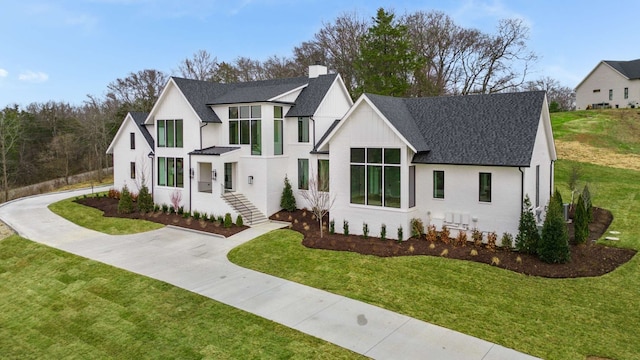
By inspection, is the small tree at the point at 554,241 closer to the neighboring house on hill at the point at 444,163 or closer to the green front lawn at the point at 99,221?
the neighboring house on hill at the point at 444,163

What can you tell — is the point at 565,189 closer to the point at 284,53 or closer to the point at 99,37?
the point at 99,37

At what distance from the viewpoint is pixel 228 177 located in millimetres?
23297

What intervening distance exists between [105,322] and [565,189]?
26.1m

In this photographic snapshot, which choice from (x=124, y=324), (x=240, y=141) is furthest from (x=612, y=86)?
(x=124, y=324)

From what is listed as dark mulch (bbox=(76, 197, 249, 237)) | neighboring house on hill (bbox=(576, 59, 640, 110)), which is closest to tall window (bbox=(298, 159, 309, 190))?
dark mulch (bbox=(76, 197, 249, 237))

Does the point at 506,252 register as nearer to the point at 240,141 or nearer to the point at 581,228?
the point at 581,228

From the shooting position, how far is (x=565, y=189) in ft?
85.8

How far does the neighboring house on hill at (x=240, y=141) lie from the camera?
22.0 m

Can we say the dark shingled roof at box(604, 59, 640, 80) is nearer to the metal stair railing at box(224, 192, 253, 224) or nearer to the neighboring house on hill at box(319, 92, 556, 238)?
the neighboring house on hill at box(319, 92, 556, 238)

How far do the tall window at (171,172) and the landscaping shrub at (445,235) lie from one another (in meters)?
14.7

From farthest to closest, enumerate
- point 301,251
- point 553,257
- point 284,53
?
1. point 284,53
2. point 301,251
3. point 553,257

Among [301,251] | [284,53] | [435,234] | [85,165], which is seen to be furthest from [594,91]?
[85,165]

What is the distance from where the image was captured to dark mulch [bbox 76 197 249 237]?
19953 mm

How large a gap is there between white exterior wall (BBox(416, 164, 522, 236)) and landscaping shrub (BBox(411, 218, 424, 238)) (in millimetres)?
359
